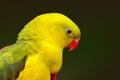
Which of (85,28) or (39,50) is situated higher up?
(39,50)

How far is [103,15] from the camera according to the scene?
2.63 metres

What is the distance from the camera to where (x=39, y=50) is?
121cm

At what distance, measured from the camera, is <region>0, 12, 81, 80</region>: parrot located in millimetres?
1169

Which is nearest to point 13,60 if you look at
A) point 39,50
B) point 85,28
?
point 39,50

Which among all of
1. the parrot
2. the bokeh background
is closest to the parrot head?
the parrot

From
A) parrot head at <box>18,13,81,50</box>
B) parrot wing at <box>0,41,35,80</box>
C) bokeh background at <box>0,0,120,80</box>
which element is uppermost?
parrot head at <box>18,13,81,50</box>

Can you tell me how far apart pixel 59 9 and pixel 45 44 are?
1344 mm

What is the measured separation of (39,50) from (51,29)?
9cm

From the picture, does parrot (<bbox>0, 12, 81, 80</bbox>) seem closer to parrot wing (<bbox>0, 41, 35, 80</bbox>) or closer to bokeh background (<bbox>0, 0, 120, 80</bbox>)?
parrot wing (<bbox>0, 41, 35, 80</bbox>)

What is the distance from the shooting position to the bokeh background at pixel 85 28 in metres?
2.55

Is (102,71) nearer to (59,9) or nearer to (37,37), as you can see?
(59,9)

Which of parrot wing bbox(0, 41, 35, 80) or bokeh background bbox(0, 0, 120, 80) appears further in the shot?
bokeh background bbox(0, 0, 120, 80)

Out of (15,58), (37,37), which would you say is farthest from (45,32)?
(15,58)

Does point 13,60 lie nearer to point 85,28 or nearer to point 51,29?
point 51,29
